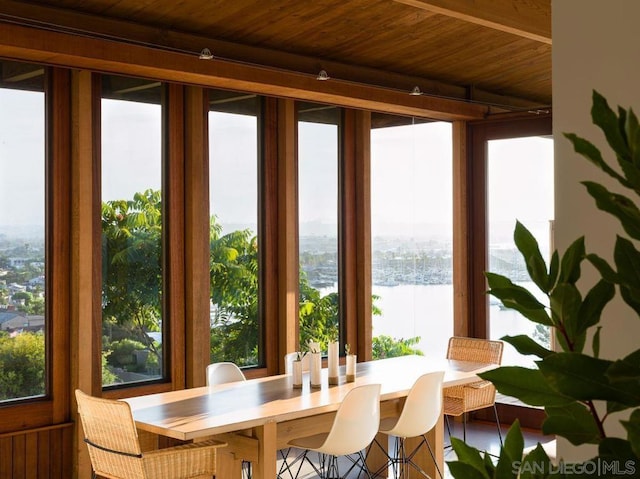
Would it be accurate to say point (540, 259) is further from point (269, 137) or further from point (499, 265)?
point (499, 265)

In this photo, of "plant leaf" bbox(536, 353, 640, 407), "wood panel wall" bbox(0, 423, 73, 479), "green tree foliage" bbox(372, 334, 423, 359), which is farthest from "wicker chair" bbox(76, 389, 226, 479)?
"plant leaf" bbox(536, 353, 640, 407)

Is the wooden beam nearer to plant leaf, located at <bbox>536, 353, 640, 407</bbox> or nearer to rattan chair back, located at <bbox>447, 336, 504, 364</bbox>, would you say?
rattan chair back, located at <bbox>447, 336, 504, 364</bbox>

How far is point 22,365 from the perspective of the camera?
5625 millimetres

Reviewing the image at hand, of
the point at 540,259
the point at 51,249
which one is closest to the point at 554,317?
the point at 540,259

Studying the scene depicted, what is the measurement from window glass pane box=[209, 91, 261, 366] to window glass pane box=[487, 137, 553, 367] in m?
2.46

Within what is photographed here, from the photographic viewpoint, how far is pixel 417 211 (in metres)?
8.30

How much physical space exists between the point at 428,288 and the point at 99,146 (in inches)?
146

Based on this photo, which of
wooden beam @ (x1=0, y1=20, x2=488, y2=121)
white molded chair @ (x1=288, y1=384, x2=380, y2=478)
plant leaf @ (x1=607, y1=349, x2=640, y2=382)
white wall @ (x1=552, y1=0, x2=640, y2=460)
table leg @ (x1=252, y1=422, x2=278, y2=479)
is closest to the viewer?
plant leaf @ (x1=607, y1=349, x2=640, y2=382)

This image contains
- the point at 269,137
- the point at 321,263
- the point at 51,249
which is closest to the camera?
the point at 51,249

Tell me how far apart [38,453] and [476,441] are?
12.2 ft

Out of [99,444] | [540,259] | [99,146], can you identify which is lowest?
[99,444]

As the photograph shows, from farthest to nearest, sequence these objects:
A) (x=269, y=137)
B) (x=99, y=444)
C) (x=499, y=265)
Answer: (x=499, y=265) → (x=269, y=137) → (x=99, y=444)

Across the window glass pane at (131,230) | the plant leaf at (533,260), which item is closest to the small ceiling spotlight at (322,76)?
the window glass pane at (131,230)

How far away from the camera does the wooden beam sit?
5.21 m
